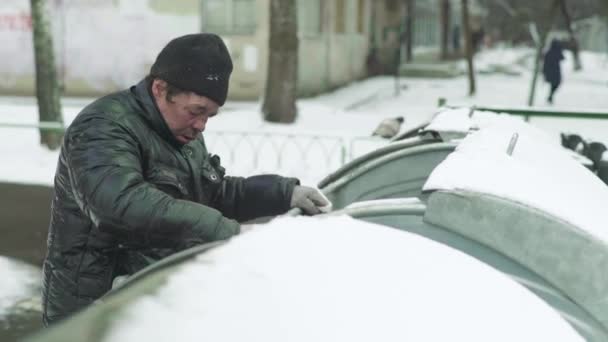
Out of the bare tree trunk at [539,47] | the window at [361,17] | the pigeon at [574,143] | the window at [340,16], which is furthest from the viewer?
the window at [361,17]

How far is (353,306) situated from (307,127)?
11285 millimetres

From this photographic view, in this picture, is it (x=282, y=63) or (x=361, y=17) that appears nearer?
(x=282, y=63)

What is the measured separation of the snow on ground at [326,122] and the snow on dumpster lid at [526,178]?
1728 millimetres

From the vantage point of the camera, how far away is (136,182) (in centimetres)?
212

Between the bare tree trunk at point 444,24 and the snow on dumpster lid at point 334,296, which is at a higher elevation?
the bare tree trunk at point 444,24

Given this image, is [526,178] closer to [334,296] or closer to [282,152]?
[334,296]

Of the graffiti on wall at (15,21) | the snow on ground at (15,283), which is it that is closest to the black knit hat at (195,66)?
the snow on ground at (15,283)

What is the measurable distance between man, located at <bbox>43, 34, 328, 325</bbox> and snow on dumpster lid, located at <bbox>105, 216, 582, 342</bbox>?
1.67ft

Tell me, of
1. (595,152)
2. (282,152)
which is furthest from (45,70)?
(595,152)

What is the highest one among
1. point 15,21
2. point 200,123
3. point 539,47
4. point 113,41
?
point 15,21

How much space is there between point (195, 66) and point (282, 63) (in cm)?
1015

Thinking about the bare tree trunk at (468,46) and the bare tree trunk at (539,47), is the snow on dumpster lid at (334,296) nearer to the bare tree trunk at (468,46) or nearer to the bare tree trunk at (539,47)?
the bare tree trunk at (539,47)

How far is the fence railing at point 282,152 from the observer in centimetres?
908

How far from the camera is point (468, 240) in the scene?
77.0 inches
